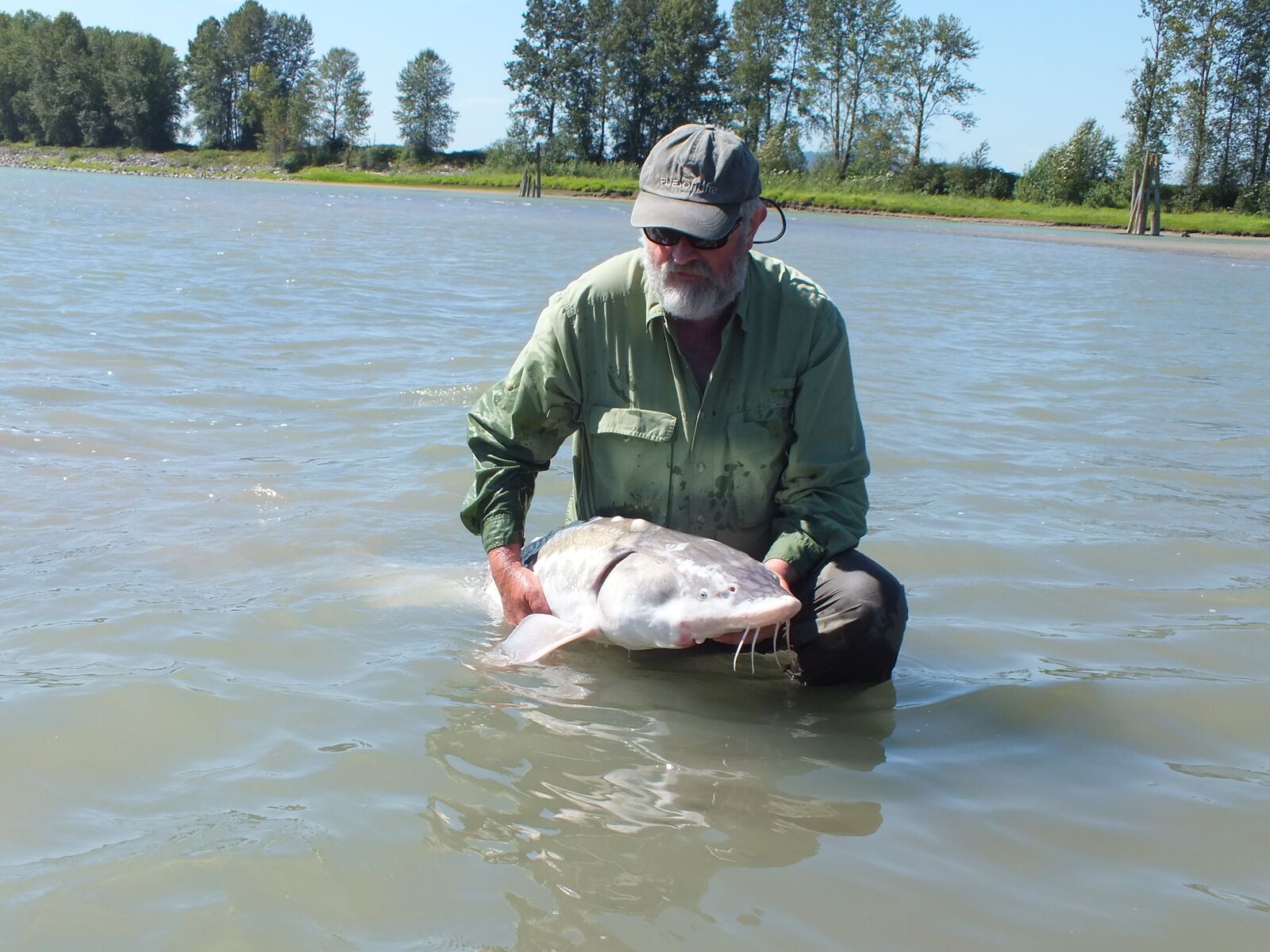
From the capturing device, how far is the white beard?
368cm

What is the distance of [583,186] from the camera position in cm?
6538

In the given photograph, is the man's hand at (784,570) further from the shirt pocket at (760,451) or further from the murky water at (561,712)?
the murky water at (561,712)

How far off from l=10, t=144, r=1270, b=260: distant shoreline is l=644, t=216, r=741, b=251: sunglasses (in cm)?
3386

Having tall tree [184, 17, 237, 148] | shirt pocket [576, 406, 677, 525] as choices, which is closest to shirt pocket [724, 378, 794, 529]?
shirt pocket [576, 406, 677, 525]

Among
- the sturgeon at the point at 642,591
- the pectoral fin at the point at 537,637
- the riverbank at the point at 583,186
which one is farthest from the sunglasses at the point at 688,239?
the riverbank at the point at 583,186

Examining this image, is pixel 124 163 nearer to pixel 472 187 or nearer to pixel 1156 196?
pixel 472 187

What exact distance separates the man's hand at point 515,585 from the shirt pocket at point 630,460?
36 centimetres

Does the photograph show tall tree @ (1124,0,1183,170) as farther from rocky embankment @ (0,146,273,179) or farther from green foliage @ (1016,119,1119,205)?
rocky embankment @ (0,146,273,179)

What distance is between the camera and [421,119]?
9444 centimetres

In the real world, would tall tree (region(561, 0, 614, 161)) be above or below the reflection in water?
above

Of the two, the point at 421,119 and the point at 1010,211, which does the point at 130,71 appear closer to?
the point at 421,119

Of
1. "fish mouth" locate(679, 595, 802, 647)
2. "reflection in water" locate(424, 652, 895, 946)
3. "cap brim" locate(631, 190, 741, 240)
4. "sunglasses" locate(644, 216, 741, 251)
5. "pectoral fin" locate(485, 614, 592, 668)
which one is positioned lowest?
"reflection in water" locate(424, 652, 895, 946)

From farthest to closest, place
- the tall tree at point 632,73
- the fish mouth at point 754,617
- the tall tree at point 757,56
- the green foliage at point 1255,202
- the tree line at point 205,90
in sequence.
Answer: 1. the tree line at point 205,90
2. the tall tree at point 632,73
3. the tall tree at point 757,56
4. the green foliage at point 1255,202
5. the fish mouth at point 754,617

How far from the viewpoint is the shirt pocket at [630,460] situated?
12.9 ft
